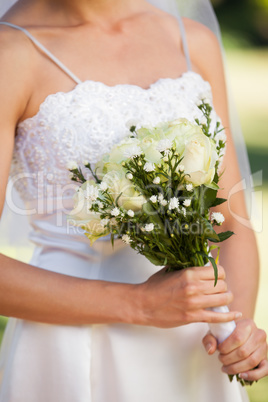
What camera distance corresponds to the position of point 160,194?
5.83 ft

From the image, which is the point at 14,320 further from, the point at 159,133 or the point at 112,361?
the point at 159,133

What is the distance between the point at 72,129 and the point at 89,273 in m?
A: 0.53

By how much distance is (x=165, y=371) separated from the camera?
2.16 metres

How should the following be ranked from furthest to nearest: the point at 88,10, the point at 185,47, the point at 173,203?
1. the point at 185,47
2. the point at 88,10
3. the point at 173,203

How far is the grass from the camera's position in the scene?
16.6ft

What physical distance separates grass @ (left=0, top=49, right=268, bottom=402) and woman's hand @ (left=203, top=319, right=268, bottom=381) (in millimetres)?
2023

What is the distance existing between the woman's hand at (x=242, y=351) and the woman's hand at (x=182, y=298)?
9 cm

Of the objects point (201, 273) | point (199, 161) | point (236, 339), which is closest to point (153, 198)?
point (199, 161)

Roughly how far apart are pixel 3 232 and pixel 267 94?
35.3ft

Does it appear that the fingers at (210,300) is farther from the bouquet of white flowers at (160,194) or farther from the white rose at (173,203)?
the white rose at (173,203)

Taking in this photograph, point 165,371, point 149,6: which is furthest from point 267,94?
point 165,371

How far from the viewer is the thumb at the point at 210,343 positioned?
6.68ft

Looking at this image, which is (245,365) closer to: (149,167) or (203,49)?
(149,167)

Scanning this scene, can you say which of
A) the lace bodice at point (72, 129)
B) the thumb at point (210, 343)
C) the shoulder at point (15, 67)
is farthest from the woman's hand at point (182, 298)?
the shoulder at point (15, 67)
